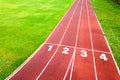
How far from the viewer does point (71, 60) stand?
35.5 ft

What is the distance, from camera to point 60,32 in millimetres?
15758

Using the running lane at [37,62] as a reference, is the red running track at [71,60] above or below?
below

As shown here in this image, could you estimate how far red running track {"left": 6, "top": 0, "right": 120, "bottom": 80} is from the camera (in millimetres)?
9250

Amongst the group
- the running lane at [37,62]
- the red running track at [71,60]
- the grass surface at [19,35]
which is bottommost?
the red running track at [71,60]

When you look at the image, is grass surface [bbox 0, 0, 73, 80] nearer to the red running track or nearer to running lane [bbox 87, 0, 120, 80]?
the red running track

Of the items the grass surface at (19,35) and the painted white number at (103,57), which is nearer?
the grass surface at (19,35)

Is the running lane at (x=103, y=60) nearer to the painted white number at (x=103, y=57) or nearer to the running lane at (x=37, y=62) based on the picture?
the painted white number at (x=103, y=57)

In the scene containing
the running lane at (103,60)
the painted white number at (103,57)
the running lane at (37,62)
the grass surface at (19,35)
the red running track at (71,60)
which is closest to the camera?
the running lane at (37,62)

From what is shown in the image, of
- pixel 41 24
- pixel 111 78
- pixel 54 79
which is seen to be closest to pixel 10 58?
pixel 54 79

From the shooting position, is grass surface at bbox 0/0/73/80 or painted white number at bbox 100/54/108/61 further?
painted white number at bbox 100/54/108/61

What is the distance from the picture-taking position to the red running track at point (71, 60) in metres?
9.25

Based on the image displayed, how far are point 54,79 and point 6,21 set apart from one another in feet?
40.6

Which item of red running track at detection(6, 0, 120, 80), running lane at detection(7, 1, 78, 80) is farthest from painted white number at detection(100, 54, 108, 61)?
running lane at detection(7, 1, 78, 80)

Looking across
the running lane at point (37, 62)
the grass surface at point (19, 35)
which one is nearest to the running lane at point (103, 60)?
the running lane at point (37, 62)
